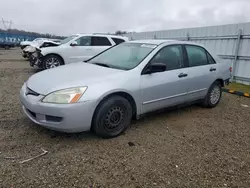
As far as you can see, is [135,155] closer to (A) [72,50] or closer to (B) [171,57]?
(B) [171,57]

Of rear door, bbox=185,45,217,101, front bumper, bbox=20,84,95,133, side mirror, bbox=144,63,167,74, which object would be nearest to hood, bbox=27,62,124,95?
front bumper, bbox=20,84,95,133

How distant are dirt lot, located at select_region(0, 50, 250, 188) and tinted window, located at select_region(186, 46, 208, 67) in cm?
124

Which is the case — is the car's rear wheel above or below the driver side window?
below

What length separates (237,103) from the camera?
5652 millimetres

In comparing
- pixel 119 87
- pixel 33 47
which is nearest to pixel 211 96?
pixel 119 87

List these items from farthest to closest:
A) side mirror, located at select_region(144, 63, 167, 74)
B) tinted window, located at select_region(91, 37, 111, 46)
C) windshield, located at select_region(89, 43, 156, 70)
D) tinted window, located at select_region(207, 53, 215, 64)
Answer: tinted window, located at select_region(91, 37, 111, 46) < tinted window, located at select_region(207, 53, 215, 64) < windshield, located at select_region(89, 43, 156, 70) < side mirror, located at select_region(144, 63, 167, 74)

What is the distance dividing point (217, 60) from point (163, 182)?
3.62 metres

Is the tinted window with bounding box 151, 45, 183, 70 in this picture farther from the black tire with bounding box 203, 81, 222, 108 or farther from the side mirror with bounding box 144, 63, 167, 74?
the black tire with bounding box 203, 81, 222, 108

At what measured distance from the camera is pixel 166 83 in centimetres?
376

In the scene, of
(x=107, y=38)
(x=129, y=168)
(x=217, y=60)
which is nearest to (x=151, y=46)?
(x=217, y=60)

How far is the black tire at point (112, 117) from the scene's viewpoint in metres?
3.07

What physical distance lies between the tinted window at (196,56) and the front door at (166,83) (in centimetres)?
25

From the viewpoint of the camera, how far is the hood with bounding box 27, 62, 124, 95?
117 inches

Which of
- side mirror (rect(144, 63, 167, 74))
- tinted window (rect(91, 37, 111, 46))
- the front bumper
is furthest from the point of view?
tinted window (rect(91, 37, 111, 46))
